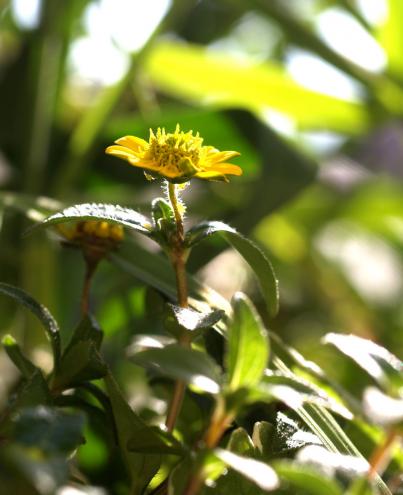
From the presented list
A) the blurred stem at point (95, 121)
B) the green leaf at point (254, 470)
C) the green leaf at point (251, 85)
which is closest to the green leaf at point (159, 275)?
the green leaf at point (254, 470)

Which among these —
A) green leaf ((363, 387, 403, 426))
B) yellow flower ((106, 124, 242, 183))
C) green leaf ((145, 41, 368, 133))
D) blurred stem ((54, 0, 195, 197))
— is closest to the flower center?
yellow flower ((106, 124, 242, 183))

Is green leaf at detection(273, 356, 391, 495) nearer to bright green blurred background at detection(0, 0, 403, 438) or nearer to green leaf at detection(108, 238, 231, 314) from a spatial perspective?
green leaf at detection(108, 238, 231, 314)

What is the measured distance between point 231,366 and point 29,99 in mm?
593

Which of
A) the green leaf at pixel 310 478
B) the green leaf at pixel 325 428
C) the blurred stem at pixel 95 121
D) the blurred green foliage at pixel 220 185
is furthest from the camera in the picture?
the blurred stem at pixel 95 121

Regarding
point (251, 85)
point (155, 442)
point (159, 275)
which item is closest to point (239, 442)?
point (155, 442)

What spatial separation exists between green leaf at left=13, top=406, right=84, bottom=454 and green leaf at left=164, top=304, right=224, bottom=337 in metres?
0.06

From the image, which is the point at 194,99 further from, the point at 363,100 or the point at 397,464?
the point at 397,464

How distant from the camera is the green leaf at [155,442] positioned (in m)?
0.24

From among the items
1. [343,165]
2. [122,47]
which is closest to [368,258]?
[343,165]

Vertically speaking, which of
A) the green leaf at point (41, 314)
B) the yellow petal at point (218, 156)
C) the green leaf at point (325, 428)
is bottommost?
the green leaf at point (325, 428)

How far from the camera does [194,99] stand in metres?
1.01

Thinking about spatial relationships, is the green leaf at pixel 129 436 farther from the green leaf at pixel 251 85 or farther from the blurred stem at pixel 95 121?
the green leaf at pixel 251 85

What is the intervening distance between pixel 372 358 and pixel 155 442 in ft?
0.22

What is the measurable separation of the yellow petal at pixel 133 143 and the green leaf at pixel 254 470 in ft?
0.40
